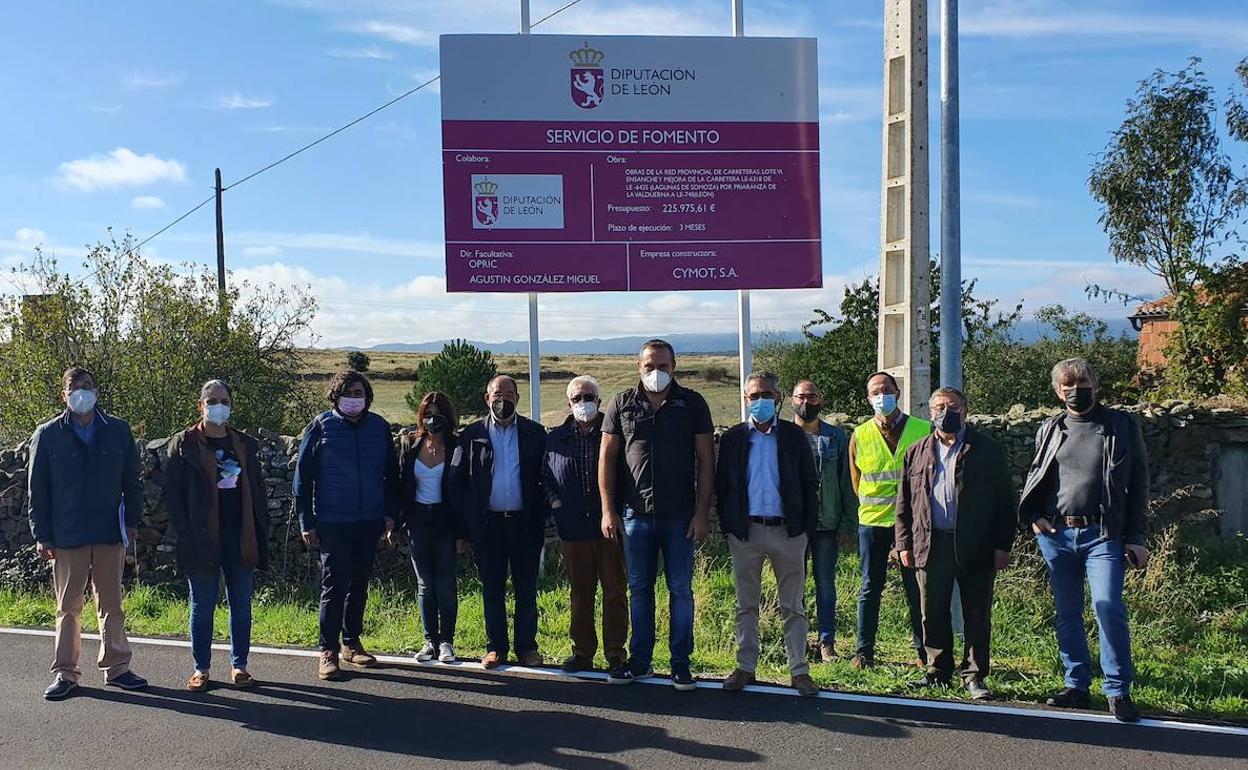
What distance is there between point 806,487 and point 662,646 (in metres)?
1.93

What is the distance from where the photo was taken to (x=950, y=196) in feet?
23.2

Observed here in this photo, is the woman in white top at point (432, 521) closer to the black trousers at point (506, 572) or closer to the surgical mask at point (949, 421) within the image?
the black trousers at point (506, 572)

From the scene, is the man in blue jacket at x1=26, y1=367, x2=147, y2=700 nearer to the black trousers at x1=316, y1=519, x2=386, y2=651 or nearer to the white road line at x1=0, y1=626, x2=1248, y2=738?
the white road line at x1=0, y1=626, x2=1248, y2=738

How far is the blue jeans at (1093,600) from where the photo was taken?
552cm

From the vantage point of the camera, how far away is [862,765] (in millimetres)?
4824

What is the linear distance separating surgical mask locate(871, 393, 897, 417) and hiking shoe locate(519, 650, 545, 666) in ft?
9.34

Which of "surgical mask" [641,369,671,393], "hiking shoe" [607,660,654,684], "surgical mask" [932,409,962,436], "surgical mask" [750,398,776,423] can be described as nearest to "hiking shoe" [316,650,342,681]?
"hiking shoe" [607,660,654,684]

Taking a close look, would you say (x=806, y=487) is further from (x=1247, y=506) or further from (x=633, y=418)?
(x=1247, y=506)

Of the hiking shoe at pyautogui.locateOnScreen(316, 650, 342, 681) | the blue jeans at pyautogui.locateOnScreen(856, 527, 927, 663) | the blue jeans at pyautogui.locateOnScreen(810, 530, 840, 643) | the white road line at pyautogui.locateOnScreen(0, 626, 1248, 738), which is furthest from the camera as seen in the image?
the blue jeans at pyautogui.locateOnScreen(810, 530, 840, 643)

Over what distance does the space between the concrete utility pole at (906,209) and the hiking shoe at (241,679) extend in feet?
16.8

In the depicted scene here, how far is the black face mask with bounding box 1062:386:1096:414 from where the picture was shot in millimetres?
5695

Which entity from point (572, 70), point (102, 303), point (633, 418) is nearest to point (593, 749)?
point (633, 418)

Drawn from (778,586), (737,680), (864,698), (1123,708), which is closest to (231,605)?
(737,680)

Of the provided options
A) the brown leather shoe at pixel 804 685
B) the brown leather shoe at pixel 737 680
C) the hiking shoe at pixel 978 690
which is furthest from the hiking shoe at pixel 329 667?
the hiking shoe at pixel 978 690
